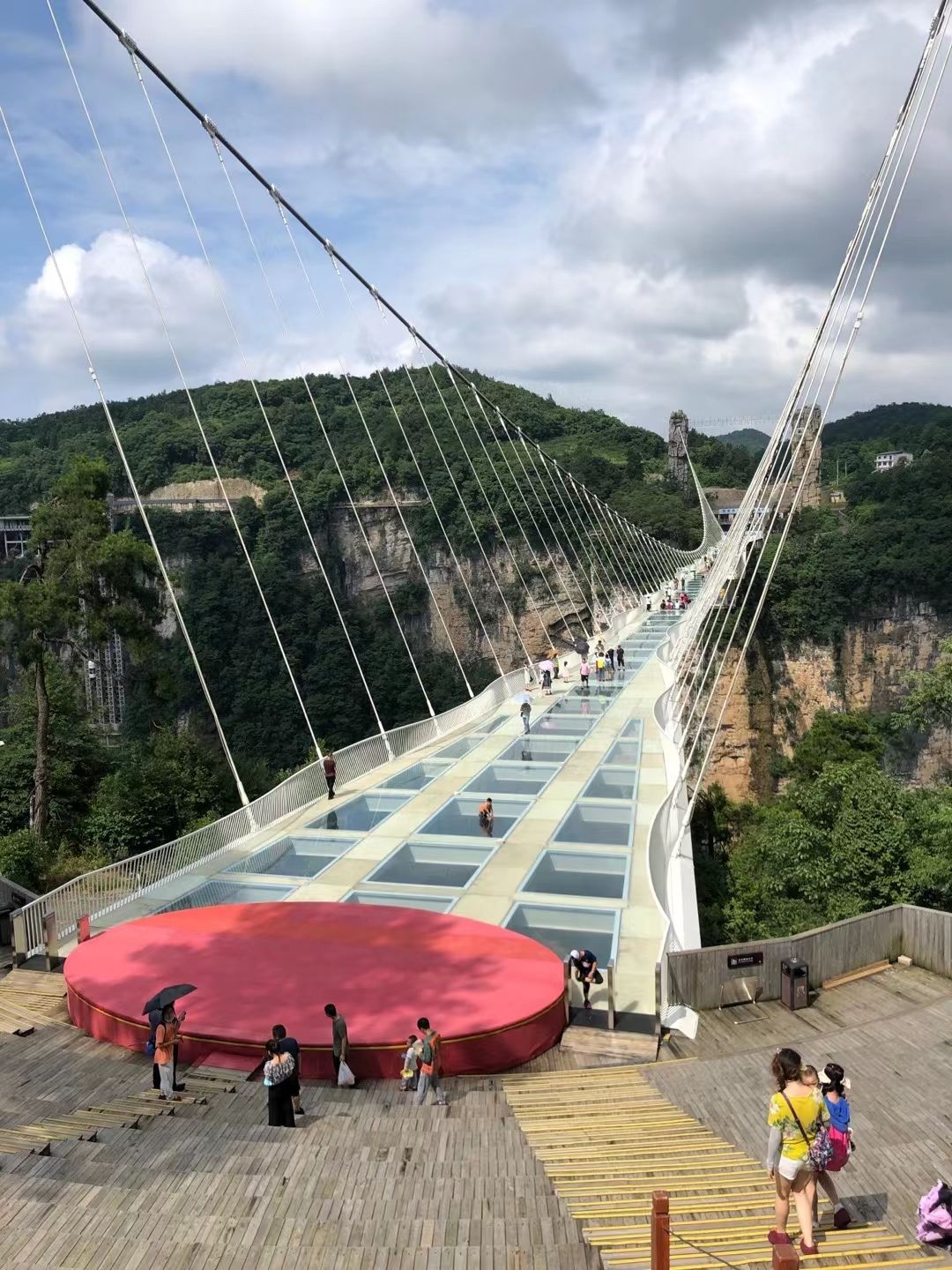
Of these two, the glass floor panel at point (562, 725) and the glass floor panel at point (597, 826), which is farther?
the glass floor panel at point (562, 725)

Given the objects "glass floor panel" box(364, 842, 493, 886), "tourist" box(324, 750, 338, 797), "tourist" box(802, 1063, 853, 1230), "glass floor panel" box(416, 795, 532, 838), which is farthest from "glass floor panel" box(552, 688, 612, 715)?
"tourist" box(802, 1063, 853, 1230)

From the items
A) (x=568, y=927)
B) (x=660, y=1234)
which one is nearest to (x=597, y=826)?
(x=568, y=927)

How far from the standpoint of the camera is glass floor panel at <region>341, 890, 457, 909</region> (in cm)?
1041

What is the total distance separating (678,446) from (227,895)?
11432cm

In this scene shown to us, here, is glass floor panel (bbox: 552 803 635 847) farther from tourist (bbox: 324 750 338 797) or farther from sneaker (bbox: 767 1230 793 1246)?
sneaker (bbox: 767 1230 793 1246)

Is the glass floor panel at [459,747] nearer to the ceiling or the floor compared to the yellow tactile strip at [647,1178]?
nearer to the ceiling

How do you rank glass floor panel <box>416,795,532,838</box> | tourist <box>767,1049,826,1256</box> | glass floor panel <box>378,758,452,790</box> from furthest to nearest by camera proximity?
glass floor panel <box>378,758,452,790</box> < glass floor panel <box>416,795,532,838</box> < tourist <box>767,1049,826,1256</box>

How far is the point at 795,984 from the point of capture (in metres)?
8.54

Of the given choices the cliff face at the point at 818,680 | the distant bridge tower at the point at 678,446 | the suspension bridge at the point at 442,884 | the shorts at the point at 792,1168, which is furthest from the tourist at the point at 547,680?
the distant bridge tower at the point at 678,446

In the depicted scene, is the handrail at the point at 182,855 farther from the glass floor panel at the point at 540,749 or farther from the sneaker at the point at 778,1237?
the sneaker at the point at 778,1237

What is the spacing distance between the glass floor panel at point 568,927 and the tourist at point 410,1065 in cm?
241

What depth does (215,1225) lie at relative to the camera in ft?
13.8

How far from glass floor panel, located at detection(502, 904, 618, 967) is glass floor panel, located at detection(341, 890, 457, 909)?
805 mm

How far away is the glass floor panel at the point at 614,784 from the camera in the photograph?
47.7 ft
